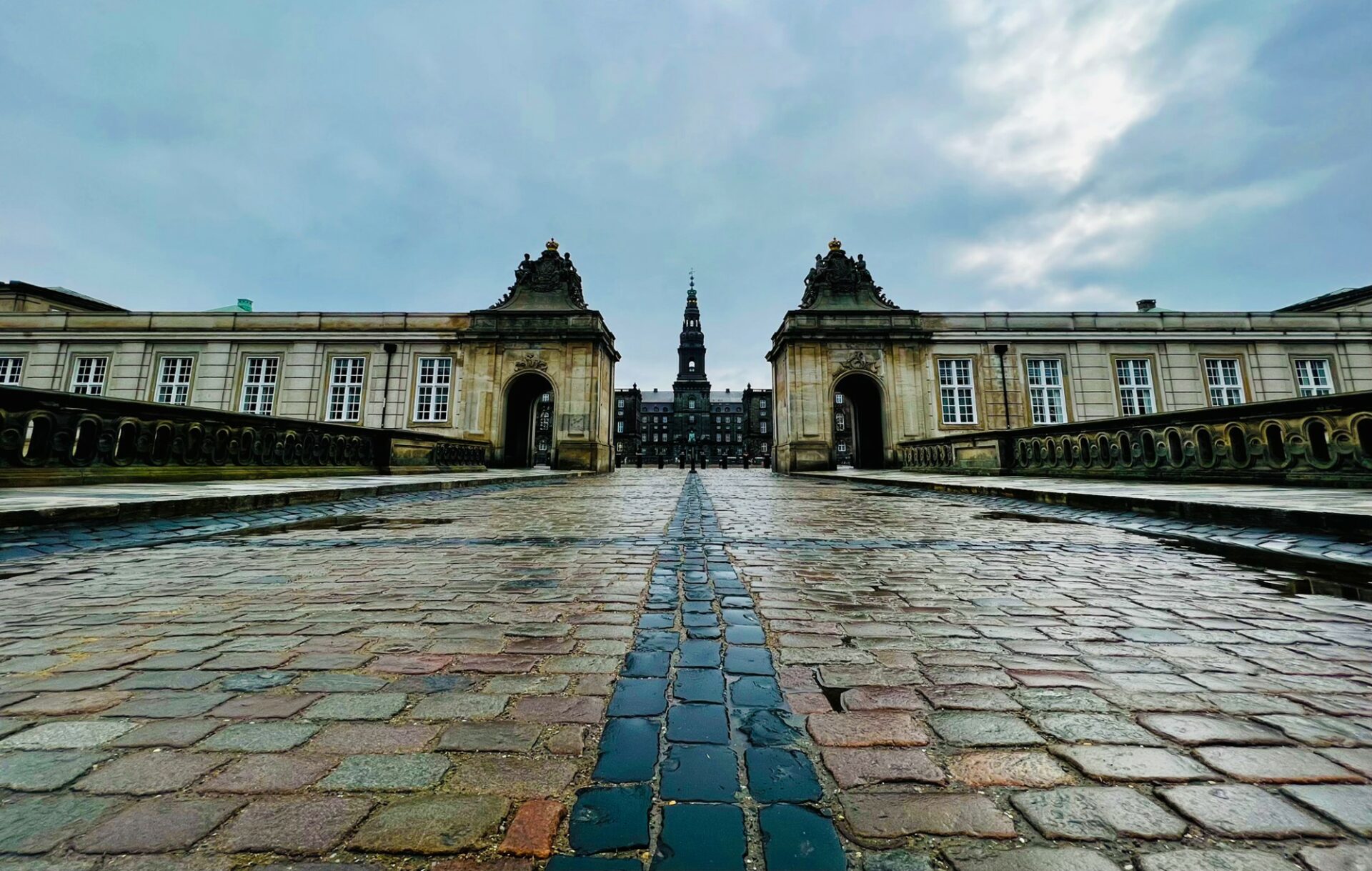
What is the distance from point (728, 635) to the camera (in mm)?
2096

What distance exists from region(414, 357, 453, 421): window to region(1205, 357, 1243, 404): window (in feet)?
118

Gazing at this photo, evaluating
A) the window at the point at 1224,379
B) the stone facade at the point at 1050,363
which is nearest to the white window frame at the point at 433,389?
the stone facade at the point at 1050,363

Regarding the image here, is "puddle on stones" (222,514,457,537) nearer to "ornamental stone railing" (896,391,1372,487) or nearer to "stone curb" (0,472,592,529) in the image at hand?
"stone curb" (0,472,592,529)

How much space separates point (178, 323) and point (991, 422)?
129ft

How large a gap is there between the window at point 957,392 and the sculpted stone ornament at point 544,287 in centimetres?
1745

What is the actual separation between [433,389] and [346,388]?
4318mm

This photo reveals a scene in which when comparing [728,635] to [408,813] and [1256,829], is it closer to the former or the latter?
[408,813]

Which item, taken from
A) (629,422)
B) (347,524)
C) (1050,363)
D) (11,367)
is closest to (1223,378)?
(1050,363)

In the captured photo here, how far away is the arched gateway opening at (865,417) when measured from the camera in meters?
26.9

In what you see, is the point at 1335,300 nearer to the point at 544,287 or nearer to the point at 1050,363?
the point at 1050,363

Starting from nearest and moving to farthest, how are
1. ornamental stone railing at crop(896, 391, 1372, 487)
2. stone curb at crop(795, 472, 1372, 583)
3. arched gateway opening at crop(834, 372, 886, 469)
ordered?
stone curb at crop(795, 472, 1372, 583)
ornamental stone railing at crop(896, 391, 1372, 487)
arched gateway opening at crop(834, 372, 886, 469)

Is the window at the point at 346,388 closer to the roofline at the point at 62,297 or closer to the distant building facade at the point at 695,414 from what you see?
the roofline at the point at 62,297

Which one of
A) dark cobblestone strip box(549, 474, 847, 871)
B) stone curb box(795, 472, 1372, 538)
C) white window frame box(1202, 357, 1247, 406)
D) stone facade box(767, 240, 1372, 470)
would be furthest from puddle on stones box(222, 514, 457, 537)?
white window frame box(1202, 357, 1247, 406)

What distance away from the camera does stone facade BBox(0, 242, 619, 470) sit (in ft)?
86.0
